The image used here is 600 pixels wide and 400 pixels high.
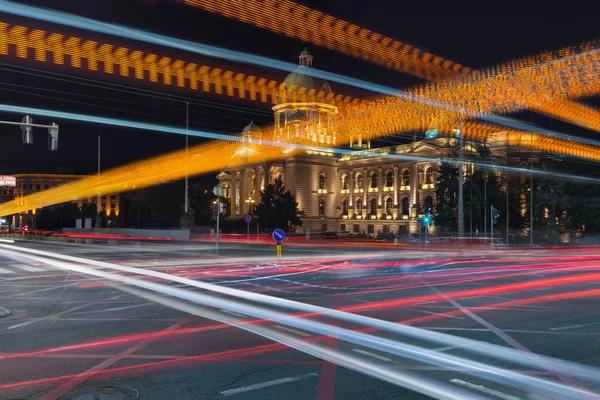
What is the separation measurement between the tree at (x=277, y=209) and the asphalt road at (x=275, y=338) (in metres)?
64.6

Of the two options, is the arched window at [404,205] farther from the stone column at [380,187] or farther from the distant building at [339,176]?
the stone column at [380,187]

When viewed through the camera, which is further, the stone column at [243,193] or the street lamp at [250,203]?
the stone column at [243,193]

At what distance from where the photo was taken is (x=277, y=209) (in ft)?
271

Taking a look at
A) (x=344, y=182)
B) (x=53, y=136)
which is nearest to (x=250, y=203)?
(x=344, y=182)

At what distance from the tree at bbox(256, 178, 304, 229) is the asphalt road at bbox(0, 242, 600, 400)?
212 feet

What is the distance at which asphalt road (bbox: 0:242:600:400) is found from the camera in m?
6.32

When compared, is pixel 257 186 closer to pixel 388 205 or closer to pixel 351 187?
pixel 351 187

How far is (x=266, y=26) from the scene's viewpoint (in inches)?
635

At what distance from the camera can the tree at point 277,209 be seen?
270 ft

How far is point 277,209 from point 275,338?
243 feet

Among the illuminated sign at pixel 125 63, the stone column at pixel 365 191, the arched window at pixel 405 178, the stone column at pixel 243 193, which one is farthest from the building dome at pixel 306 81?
the illuminated sign at pixel 125 63

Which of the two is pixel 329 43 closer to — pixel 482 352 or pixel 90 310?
pixel 90 310

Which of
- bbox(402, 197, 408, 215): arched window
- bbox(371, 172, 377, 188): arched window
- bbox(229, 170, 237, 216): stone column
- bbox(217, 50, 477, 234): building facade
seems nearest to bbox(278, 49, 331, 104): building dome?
bbox(217, 50, 477, 234): building facade

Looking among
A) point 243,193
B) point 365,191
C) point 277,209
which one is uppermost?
point 243,193
